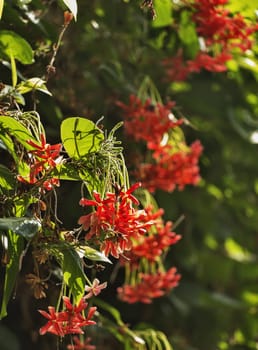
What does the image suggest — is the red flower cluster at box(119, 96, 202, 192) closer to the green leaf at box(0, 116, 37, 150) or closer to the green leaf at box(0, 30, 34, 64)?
the green leaf at box(0, 30, 34, 64)

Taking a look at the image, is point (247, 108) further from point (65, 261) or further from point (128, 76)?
point (65, 261)

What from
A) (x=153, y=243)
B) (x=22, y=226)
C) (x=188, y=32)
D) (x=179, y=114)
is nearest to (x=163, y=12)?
(x=188, y=32)

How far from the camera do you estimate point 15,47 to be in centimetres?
128

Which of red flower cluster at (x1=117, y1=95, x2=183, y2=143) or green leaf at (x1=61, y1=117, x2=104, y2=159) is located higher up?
green leaf at (x1=61, y1=117, x2=104, y2=159)

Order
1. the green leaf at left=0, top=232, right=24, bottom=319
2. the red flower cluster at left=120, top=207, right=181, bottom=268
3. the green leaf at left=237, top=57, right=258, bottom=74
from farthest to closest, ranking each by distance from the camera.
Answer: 1. the green leaf at left=237, top=57, right=258, bottom=74
2. the red flower cluster at left=120, top=207, right=181, bottom=268
3. the green leaf at left=0, top=232, right=24, bottom=319

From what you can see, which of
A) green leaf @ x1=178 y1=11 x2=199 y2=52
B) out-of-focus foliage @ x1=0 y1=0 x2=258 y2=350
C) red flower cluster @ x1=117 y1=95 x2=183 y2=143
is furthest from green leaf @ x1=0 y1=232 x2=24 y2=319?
green leaf @ x1=178 y1=11 x2=199 y2=52

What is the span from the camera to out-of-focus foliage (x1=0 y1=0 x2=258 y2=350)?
148cm

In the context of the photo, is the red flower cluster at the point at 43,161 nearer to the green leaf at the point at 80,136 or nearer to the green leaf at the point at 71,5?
the green leaf at the point at 80,136

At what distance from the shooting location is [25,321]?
1872 mm

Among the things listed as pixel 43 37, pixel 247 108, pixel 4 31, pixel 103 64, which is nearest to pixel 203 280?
pixel 247 108

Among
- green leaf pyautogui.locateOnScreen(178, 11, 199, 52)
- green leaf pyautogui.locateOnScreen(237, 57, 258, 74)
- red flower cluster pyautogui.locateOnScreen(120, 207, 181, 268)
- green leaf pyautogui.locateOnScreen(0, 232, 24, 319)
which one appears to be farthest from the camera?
green leaf pyautogui.locateOnScreen(237, 57, 258, 74)

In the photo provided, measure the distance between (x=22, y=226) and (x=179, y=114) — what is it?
2.20 ft

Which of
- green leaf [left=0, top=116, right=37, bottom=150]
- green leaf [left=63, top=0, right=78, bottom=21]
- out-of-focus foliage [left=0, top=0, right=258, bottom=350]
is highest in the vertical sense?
green leaf [left=63, top=0, right=78, bottom=21]

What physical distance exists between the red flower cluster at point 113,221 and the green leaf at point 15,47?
1.23 feet
